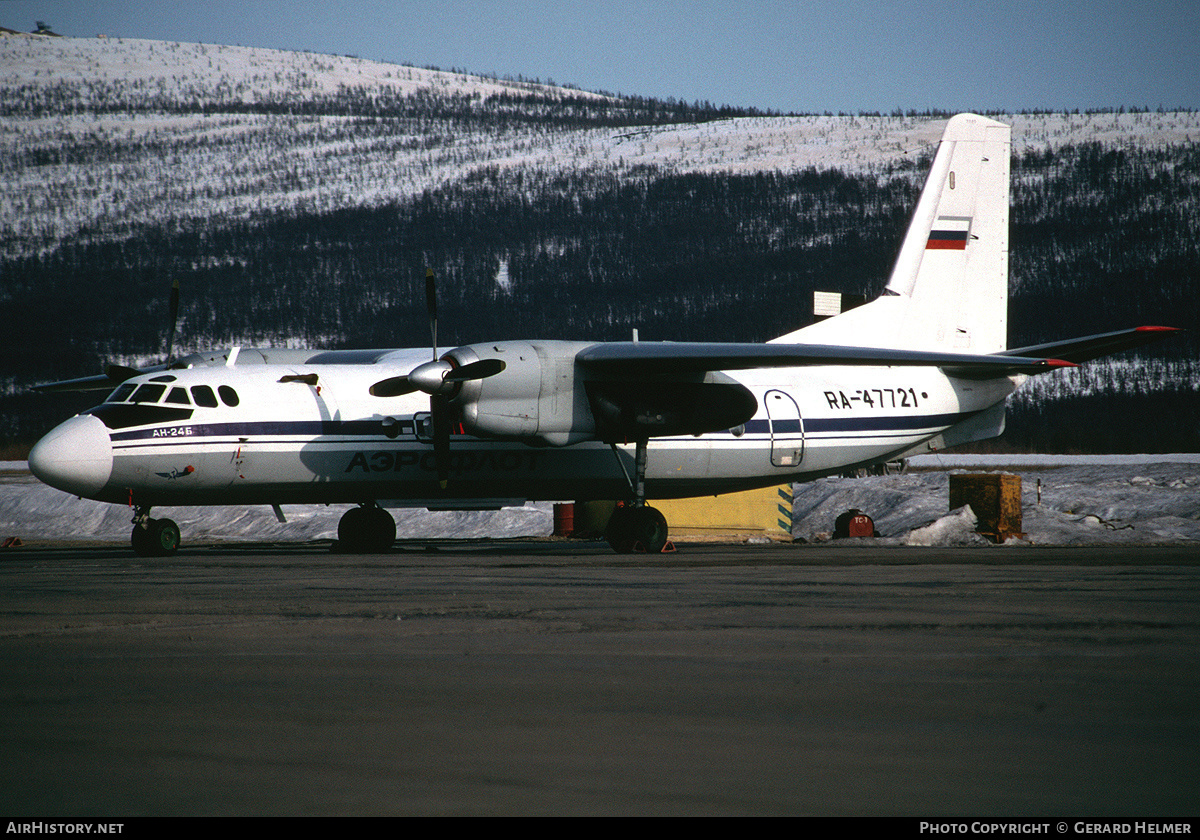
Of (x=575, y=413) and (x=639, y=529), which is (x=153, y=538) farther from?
(x=639, y=529)

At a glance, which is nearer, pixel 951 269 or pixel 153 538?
pixel 153 538

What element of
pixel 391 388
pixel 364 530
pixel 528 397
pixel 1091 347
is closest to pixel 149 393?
pixel 391 388

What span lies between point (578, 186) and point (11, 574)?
18026 centimetres

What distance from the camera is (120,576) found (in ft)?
47.2

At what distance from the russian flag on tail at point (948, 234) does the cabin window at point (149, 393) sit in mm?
15672

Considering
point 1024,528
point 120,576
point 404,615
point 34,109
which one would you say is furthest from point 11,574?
point 34,109

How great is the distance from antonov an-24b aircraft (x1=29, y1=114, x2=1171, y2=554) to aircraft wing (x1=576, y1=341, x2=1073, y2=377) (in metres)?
0.05

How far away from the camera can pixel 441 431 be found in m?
20.5

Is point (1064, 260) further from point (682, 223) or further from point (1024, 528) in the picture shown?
point (1024, 528)

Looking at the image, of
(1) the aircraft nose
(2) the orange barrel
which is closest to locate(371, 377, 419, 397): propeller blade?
(1) the aircraft nose

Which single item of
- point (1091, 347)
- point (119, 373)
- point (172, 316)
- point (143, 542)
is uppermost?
point (172, 316)

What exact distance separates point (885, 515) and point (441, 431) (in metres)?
12.9

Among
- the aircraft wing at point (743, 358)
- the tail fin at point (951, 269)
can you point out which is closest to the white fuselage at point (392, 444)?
the tail fin at point (951, 269)

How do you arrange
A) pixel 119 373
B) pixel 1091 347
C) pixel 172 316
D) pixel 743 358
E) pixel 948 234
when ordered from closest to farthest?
pixel 743 358, pixel 1091 347, pixel 119 373, pixel 172 316, pixel 948 234
